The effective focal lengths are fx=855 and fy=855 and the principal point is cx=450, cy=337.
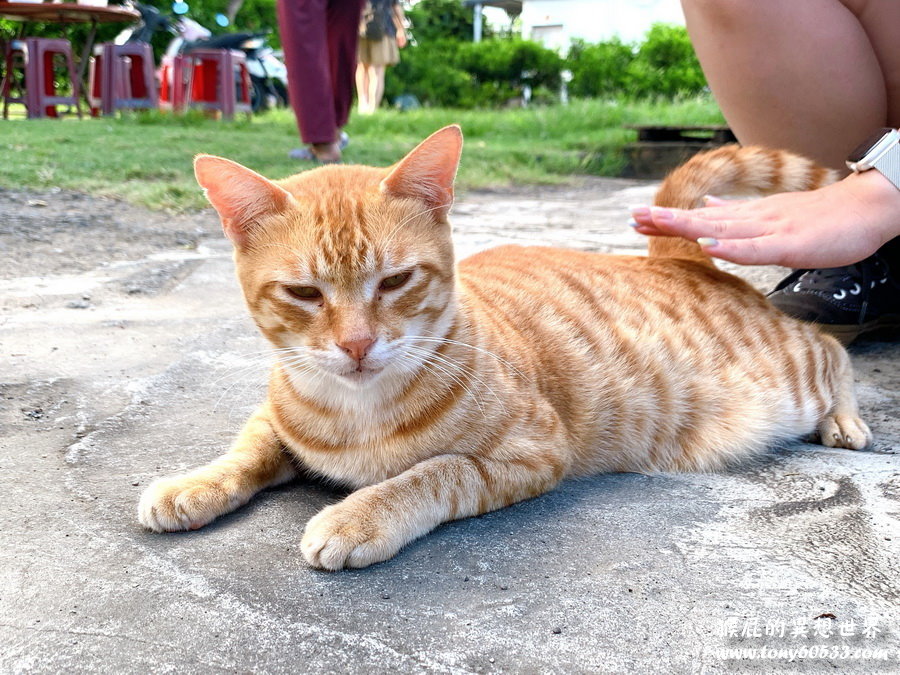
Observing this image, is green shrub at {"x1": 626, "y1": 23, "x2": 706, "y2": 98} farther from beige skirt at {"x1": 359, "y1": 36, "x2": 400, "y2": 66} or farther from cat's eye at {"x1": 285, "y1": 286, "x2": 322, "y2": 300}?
cat's eye at {"x1": 285, "y1": 286, "x2": 322, "y2": 300}

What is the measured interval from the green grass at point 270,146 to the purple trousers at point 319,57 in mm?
350

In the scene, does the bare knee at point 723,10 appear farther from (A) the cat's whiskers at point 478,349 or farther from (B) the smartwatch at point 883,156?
(A) the cat's whiskers at point 478,349

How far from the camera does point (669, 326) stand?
8.29ft

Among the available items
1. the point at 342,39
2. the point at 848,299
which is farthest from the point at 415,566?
the point at 342,39

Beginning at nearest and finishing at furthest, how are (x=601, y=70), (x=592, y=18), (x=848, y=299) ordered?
1. (x=848, y=299)
2. (x=601, y=70)
3. (x=592, y=18)

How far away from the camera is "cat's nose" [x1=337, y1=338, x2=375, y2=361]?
5.75ft

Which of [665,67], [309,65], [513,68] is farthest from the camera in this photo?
[513,68]

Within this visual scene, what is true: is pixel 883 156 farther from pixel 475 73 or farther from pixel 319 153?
pixel 475 73

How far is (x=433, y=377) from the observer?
6.47 feet

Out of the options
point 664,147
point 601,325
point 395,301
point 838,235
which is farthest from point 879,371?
point 664,147

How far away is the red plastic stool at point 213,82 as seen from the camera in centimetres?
1124

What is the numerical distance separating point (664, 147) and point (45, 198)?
524 cm

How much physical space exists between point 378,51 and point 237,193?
382 inches

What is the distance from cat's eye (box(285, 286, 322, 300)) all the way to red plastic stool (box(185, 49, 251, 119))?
9712mm
